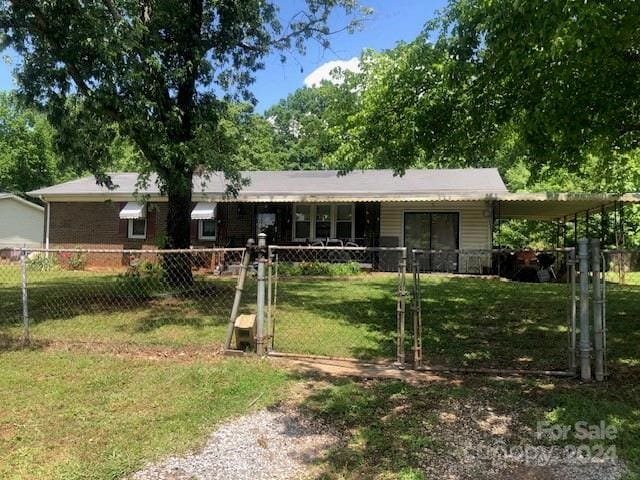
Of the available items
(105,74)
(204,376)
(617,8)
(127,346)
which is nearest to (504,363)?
(204,376)

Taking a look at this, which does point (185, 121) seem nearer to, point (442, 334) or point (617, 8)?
point (442, 334)

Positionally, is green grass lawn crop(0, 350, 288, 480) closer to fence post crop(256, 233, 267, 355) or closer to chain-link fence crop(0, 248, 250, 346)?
fence post crop(256, 233, 267, 355)

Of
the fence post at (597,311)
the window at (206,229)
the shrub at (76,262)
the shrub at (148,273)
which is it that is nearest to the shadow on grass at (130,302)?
the shrub at (148,273)

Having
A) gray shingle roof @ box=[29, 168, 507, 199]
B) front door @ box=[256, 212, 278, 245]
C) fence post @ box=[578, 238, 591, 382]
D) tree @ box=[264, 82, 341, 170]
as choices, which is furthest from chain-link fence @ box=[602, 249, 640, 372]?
tree @ box=[264, 82, 341, 170]

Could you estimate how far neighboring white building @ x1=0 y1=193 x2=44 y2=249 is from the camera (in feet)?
105

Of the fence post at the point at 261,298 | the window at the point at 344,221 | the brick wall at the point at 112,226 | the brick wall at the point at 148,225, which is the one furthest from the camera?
the brick wall at the point at 112,226

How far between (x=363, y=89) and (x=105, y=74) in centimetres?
481

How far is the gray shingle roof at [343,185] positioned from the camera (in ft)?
58.9

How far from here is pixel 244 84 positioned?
12.6 meters

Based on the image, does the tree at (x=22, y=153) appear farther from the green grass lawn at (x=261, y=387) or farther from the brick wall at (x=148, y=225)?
the green grass lawn at (x=261, y=387)

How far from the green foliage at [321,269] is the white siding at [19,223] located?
21.1 metres

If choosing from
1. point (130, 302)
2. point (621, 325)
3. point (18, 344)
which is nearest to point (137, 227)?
point (130, 302)

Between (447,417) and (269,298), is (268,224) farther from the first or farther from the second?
(447,417)

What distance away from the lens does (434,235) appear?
61.0ft
